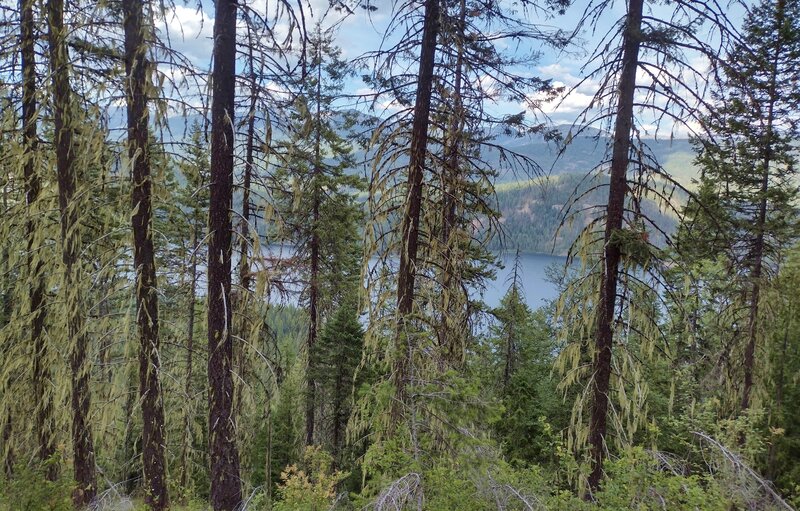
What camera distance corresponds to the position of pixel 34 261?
6.43 metres

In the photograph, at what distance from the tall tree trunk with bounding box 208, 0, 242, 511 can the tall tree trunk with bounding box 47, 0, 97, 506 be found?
204 centimetres

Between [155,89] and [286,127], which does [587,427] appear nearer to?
[286,127]

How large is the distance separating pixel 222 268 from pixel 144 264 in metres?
1.34

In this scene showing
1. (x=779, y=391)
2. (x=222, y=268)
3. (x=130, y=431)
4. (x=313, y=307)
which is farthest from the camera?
(x=130, y=431)

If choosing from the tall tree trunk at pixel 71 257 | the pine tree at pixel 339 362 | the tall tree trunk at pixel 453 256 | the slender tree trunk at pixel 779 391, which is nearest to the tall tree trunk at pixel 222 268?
the tall tree trunk at pixel 71 257

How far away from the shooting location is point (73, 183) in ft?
20.9

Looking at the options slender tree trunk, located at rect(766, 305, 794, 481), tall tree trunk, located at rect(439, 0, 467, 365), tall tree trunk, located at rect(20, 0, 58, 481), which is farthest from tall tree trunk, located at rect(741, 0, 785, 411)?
tall tree trunk, located at rect(20, 0, 58, 481)

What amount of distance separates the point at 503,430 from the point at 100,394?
18.7 meters

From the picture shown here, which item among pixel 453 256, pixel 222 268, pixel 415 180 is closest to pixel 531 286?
pixel 453 256

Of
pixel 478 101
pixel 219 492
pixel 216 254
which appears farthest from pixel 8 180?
pixel 478 101

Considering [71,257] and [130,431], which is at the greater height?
[71,257]

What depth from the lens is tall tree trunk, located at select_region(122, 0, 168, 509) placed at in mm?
5191

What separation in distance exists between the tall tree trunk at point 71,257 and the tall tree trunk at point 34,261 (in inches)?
19.2

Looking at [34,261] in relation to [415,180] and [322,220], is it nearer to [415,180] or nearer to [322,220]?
[415,180]
